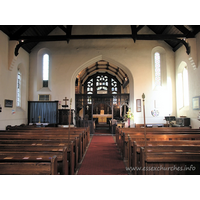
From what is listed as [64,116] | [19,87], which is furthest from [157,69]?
[19,87]

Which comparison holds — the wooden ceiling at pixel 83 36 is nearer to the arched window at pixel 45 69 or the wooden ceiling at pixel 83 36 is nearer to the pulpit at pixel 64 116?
the arched window at pixel 45 69

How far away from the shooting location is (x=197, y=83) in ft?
31.4

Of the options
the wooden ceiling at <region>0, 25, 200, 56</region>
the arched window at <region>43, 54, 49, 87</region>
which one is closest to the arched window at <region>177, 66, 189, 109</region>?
the wooden ceiling at <region>0, 25, 200, 56</region>

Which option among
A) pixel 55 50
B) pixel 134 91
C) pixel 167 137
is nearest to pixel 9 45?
pixel 55 50

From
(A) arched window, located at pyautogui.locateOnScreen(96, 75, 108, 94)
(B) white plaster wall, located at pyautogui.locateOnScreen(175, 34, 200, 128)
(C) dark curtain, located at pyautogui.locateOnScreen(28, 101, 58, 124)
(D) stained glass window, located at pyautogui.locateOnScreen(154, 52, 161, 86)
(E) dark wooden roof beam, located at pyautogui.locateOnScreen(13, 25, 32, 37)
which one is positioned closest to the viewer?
(B) white plaster wall, located at pyautogui.locateOnScreen(175, 34, 200, 128)

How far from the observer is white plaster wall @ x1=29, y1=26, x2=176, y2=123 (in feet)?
40.9

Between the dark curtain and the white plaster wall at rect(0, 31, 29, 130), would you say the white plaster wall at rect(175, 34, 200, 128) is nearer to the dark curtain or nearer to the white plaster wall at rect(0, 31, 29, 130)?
the dark curtain

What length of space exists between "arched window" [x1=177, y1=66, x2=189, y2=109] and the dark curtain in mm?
8253

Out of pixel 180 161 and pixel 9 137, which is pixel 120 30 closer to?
pixel 9 137

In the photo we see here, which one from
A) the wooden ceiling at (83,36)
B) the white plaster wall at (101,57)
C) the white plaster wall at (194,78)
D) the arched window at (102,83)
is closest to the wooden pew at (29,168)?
the wooden ceiling at (83,36)

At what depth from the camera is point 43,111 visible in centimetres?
1216

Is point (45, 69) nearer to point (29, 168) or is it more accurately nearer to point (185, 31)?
point (185, 31)

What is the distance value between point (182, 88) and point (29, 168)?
11.7 meters

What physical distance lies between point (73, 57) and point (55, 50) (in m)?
1.36
